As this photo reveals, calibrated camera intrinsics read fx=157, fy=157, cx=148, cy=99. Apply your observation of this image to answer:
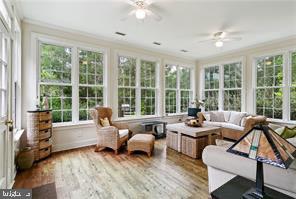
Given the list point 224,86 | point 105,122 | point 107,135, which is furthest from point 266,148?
point 224,86

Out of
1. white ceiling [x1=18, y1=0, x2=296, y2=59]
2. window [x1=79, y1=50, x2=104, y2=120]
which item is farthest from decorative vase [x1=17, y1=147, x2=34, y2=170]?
white ceiling [x1=18, y1=0, x2=296, y2=59]

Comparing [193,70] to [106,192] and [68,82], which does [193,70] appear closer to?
[68,82]

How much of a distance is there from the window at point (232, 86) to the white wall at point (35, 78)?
320 cm

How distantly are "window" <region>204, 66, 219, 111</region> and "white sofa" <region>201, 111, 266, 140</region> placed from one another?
96cm

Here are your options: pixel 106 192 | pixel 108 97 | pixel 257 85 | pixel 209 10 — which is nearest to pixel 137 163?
pixel 106 192

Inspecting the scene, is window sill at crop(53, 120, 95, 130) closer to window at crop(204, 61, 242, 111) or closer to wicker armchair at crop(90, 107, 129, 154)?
wicker armchair at crop(90, 107, 129, 154)

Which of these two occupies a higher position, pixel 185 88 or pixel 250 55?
pixel 250 55

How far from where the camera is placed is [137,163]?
3037 mm

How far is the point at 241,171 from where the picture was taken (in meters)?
1.38

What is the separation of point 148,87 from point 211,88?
2.73m

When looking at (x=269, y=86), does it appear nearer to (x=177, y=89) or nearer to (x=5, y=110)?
(x=177, y=89)

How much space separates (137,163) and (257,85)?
446 cm

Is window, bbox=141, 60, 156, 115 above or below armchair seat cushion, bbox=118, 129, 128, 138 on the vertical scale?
above

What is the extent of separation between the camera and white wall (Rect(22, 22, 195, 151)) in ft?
10.9
